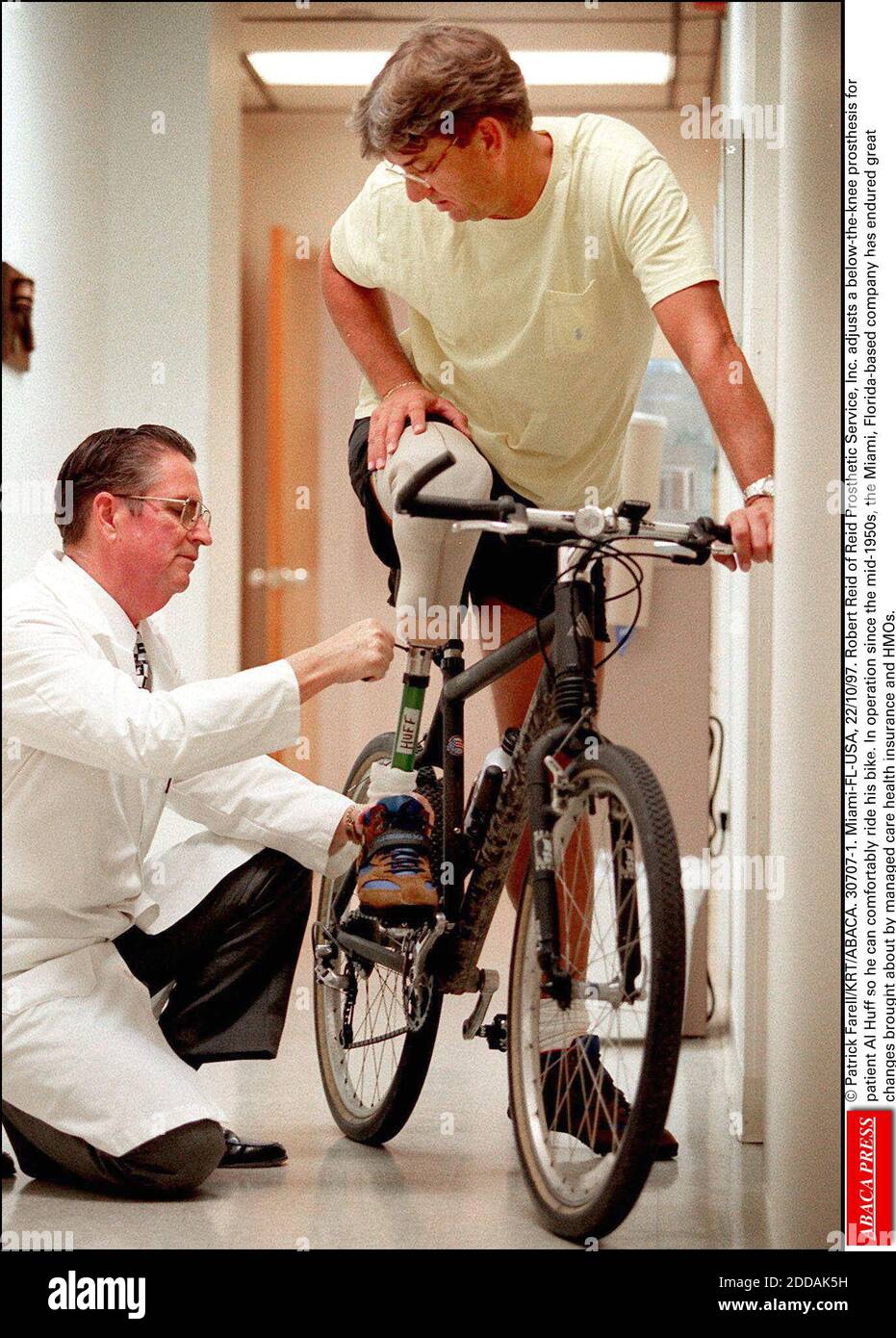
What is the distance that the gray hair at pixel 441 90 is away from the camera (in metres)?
1.62

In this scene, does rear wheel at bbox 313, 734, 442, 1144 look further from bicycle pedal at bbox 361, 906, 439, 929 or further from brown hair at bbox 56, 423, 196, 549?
brown hair at bbox 56, 423, 196, 549

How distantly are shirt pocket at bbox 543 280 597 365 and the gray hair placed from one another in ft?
0.65

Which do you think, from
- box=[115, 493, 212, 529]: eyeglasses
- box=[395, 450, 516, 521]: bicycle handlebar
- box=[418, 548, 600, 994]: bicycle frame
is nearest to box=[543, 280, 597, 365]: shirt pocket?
box=[418, 548, 600, 994]: bicycle frame

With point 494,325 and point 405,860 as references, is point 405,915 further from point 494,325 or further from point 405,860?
point 494,325

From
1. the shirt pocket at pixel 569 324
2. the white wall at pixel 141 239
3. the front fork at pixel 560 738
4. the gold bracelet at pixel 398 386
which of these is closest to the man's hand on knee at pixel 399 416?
the gold bracelet at pixel 398 386

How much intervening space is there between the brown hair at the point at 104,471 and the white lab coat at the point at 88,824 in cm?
6

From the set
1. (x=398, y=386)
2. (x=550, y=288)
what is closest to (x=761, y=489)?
(x=550, y=288)

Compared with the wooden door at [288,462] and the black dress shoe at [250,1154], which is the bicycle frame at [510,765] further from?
the wooden door at [288,462]

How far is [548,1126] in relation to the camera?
1511mm

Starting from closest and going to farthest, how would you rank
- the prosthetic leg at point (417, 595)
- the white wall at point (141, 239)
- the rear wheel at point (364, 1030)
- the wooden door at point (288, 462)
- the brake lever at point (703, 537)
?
the brake lever at point (703, 537) < the prosthetic leg at point (417, 595) < the rear wheel at point (364, 1030) < the white wall at point (141, 239) < the wooden door at point (288, 462)

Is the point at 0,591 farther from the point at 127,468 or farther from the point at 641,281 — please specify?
the point at 641,281

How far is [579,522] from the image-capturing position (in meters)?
1.42
